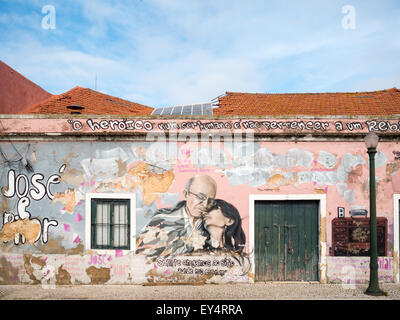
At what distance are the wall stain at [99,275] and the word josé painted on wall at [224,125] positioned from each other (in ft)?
11.1

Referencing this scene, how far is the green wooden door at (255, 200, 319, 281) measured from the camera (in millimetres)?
7145

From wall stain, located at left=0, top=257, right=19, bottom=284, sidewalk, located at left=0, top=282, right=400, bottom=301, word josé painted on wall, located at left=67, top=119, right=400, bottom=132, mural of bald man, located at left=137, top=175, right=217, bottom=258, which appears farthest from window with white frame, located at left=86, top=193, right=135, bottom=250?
wall stain, located at left=0, top=257, right=19, bottom=284

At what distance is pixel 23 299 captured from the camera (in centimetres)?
625

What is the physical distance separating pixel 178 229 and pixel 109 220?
1.70 m

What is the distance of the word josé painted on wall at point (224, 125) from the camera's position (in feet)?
23.6

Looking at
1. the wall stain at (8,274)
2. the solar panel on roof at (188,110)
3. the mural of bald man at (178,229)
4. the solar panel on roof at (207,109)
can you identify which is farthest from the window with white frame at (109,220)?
the solar panel on roof at (207,109)

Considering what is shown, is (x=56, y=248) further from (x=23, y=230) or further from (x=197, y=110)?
(x=197, y=110)

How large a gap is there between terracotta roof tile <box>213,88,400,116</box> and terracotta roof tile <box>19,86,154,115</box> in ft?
13.4

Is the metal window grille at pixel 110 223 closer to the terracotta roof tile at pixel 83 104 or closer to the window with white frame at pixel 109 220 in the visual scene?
the window with white frame at pixel 109 220

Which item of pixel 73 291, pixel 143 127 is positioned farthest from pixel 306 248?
pixel 73 291

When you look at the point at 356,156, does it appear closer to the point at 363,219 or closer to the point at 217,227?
the point at 363,219

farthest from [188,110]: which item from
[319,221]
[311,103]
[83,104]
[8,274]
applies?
[8,274]
